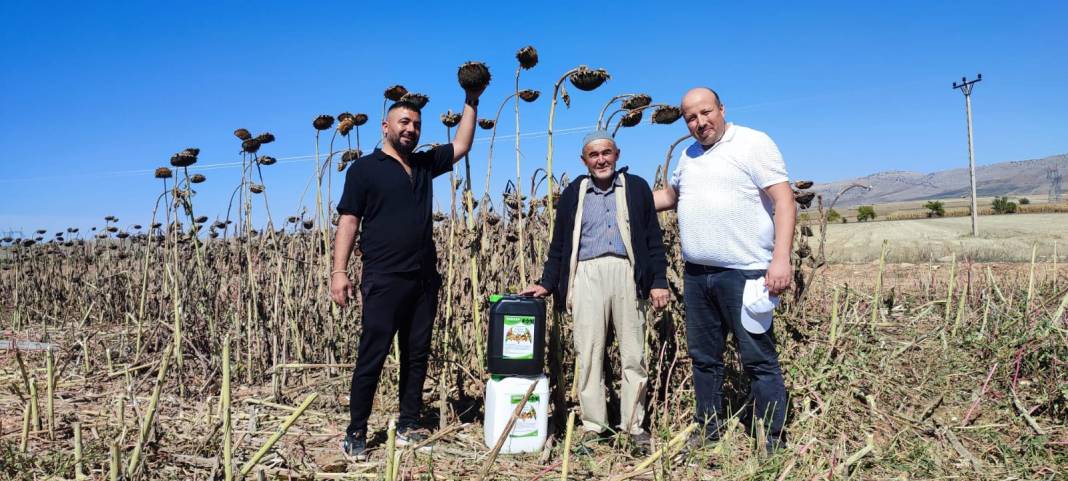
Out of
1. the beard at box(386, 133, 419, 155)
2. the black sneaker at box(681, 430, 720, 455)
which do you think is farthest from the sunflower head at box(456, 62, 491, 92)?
the black sneaker at box(681, 430, 720, 455)

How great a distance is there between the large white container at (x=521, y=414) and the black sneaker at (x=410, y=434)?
43 cm

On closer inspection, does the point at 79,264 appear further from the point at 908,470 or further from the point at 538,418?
the point at 908,470

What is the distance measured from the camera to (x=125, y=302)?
8.38 metres

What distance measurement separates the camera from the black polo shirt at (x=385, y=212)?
361 cm

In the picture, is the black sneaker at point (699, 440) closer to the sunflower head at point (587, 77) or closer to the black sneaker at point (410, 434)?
the black sneaker at point (410, 434)

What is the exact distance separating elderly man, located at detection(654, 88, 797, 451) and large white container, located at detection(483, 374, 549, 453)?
0.85 metres

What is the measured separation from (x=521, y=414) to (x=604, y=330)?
641 mm

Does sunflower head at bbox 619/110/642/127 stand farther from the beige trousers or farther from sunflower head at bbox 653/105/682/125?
the beige trousers

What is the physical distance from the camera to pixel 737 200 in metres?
Answer: 3.39

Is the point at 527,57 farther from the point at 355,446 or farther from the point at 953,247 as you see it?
the point at 953,247

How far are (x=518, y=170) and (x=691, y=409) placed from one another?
6.06 ft

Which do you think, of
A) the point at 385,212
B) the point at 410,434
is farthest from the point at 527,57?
the point at 410,434

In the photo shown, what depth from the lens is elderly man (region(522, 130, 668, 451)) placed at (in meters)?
3.68

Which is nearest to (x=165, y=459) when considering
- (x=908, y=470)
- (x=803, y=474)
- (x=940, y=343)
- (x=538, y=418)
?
(x=538, y=418)
